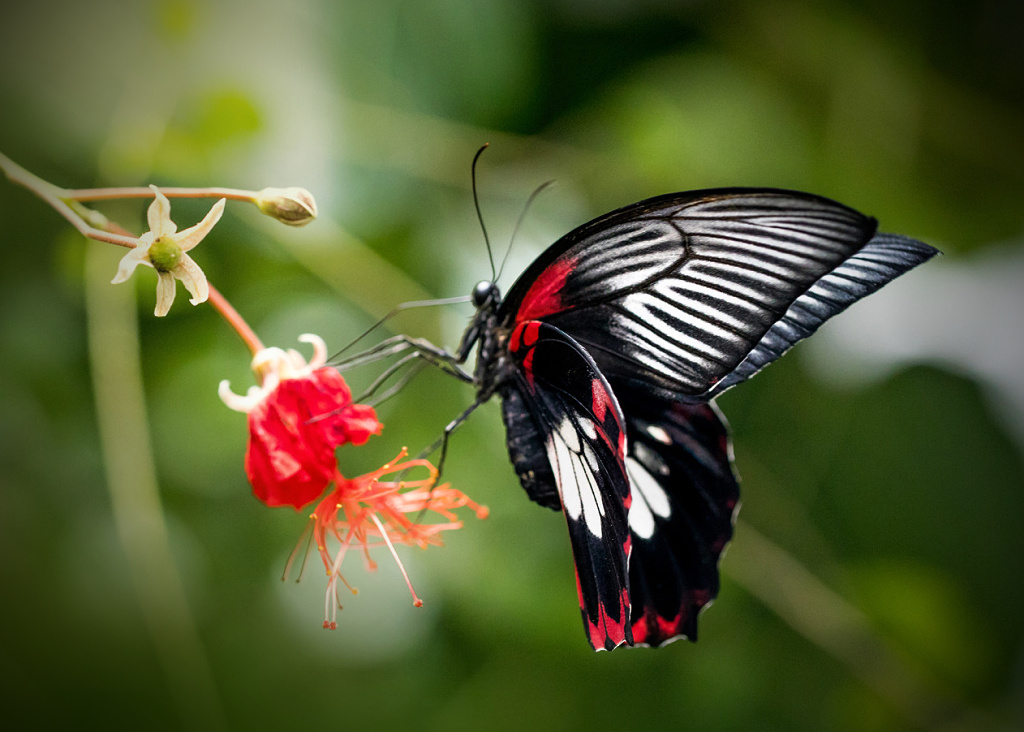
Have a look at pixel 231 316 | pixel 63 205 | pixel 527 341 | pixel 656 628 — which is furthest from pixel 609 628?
pixel 63 205

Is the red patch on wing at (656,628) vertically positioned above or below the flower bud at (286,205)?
below

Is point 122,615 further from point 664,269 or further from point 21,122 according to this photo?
point 664,269

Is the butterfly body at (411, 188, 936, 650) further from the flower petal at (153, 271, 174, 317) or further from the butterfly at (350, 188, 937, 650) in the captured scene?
the flower petal at (153, 271, 174, 317)

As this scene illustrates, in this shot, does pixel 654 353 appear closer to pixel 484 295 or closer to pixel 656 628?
pixel 484 295

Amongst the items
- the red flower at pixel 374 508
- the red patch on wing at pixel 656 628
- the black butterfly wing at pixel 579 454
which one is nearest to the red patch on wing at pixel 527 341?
the black butterfly wing at pixel 579 454

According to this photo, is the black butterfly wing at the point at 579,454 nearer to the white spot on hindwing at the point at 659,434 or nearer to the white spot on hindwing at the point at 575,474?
the white spot on hindwing at the point at 575,474

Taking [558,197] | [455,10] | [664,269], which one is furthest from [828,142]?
[664,269]

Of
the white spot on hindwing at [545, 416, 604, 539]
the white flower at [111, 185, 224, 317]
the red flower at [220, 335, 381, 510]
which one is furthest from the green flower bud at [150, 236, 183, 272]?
the white spot on hindwing at [545, 416, 604, 539]
